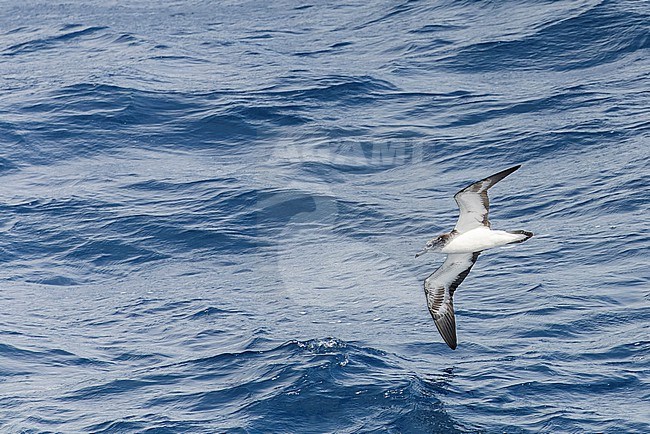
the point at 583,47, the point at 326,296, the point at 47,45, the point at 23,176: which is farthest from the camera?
the point at 47,45

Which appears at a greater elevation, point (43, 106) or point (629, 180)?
point (43, 106)

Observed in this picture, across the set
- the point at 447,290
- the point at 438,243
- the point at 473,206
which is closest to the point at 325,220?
the point at 447,290

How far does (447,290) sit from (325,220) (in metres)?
5.58

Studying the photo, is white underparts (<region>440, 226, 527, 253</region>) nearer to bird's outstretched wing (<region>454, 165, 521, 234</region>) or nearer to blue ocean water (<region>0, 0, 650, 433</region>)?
bird's outstretched wing (<region>454, 165, 521, 234</region>)

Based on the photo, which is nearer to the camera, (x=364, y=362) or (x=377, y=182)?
(x=364, y=362)

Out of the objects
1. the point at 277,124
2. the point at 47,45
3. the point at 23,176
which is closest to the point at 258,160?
the point at 277,124

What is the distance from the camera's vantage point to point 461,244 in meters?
15.4

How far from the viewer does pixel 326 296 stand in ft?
62.4

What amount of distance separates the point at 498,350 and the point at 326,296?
3.58 meters

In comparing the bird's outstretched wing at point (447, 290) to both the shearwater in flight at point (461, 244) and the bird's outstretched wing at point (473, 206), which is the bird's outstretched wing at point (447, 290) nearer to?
Answer: the shearwater in flight at point (461, 244)

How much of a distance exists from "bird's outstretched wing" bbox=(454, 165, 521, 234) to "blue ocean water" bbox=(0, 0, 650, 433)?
2.08 metres

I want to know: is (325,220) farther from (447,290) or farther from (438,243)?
(438,243)

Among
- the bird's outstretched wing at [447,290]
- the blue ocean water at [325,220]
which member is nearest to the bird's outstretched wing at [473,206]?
the bird's outstretched wing at [447,290]

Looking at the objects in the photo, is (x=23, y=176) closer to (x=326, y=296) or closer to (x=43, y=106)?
(x=43, y=106)
